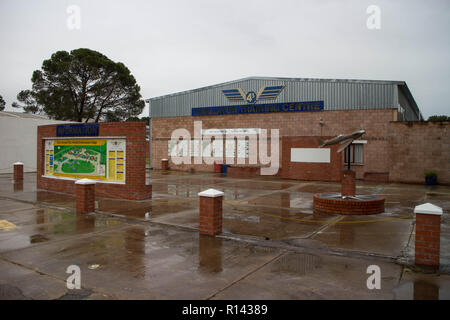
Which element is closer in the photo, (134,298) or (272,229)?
(134,298)

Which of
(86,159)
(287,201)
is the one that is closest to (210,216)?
(287,201)

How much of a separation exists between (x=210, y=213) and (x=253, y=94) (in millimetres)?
20682

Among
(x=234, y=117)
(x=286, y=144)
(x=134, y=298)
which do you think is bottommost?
(x=134, y=298)

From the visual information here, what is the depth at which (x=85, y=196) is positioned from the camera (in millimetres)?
11102

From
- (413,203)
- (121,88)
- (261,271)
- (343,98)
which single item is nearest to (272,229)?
(261,271)

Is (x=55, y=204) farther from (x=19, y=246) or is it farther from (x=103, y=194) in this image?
(x=19, y=246)

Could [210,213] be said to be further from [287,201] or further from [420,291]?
[287,201]

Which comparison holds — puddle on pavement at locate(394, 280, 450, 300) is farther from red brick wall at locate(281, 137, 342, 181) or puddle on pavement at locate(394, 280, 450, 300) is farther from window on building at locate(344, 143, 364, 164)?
window on building at locate(344, 143, 364, 164)

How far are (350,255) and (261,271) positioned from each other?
83.5 inches

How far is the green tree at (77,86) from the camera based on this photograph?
142 feet

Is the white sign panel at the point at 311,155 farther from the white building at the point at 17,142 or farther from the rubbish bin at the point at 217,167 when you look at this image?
the white building at the point at 17,142

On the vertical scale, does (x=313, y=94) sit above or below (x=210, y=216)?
above
